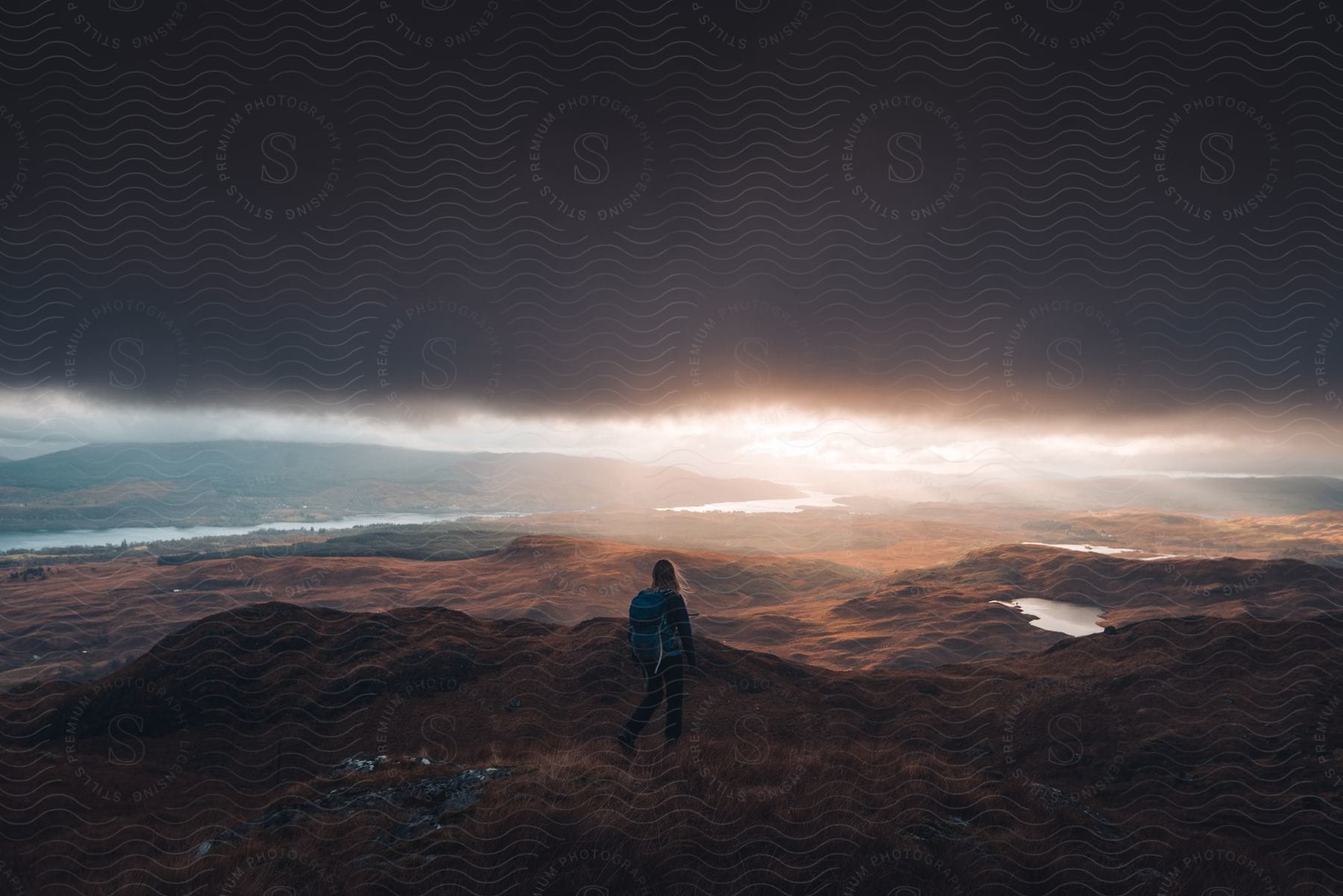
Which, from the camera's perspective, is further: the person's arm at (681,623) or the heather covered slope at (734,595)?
the heather covered slope at (734,595)

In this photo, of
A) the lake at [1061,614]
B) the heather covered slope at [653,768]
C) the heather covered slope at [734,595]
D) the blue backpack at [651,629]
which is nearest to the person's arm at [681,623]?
the blue backpack at [651,629]

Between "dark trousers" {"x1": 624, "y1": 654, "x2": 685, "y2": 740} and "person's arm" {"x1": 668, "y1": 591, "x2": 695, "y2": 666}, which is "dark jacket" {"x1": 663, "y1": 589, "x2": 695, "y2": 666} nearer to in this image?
"person's arm" {"x1": 668, "y1": 591, "x2": 695, "y2": 666}

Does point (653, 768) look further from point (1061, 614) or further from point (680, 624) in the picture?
point (1061, 614)

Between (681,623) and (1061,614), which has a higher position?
(681,623)

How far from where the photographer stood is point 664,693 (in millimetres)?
11383

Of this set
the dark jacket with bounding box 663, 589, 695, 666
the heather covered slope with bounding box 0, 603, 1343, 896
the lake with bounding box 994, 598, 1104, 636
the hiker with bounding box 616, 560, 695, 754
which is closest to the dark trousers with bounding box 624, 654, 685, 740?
the hiker with bounding box 616, 560, 695, 754

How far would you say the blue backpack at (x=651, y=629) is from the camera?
1091 centimetres

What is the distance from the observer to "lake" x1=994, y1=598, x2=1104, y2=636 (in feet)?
225

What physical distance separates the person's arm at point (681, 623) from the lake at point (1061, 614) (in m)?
70.0

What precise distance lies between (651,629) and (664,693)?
1400mm

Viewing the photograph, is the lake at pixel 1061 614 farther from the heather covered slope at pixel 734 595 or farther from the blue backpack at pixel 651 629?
the blue backpack at pixel 651 629

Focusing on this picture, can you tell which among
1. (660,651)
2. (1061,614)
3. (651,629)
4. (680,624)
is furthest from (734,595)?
(651,629)

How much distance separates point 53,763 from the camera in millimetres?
15055

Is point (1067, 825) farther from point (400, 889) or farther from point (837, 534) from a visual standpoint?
point (837, 534)
